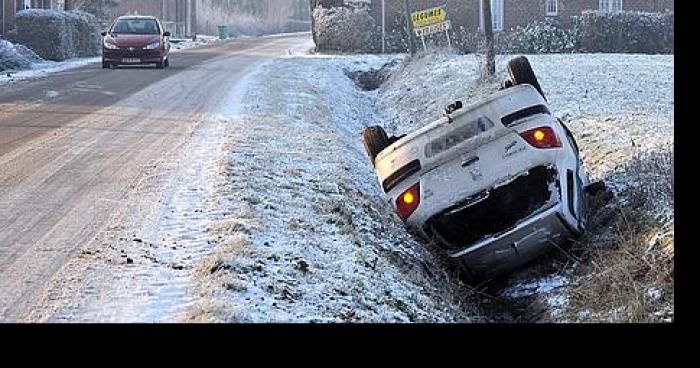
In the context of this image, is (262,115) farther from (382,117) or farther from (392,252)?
(392,252)

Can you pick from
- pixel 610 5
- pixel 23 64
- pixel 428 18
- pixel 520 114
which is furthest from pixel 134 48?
pixel 520 114

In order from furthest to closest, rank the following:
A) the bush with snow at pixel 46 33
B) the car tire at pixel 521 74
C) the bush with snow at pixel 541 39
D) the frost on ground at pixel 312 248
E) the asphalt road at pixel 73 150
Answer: the bush with snow at pixel 46 33 → the bush with snow at pixel 541 39 → the car tire at pixel 521 74 → the asphalt road at pixel 73 150 → the frost on ground at pixel 312 248

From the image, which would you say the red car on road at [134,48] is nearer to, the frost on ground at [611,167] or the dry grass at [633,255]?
the frost on ground at [611,167]

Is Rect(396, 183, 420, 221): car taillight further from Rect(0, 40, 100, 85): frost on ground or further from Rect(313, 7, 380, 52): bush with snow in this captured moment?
Rect(313, 7, 380, 52): bush with snow

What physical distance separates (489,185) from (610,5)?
25.5 metres

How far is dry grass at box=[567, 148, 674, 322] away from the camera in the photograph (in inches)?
272

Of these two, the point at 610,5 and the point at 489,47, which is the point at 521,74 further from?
the point at 610,5

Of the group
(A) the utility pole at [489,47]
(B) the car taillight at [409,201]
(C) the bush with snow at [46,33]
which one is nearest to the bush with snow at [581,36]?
(A) the utility pole at [489,47]

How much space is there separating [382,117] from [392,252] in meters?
11.3

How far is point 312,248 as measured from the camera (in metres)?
8.21

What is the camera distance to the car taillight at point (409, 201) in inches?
361

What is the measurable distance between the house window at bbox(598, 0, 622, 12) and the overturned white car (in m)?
24.2

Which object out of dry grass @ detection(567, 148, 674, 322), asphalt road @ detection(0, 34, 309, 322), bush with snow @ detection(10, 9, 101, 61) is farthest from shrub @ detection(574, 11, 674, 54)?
dry grass @ detection(567, 148, 674, 322)
